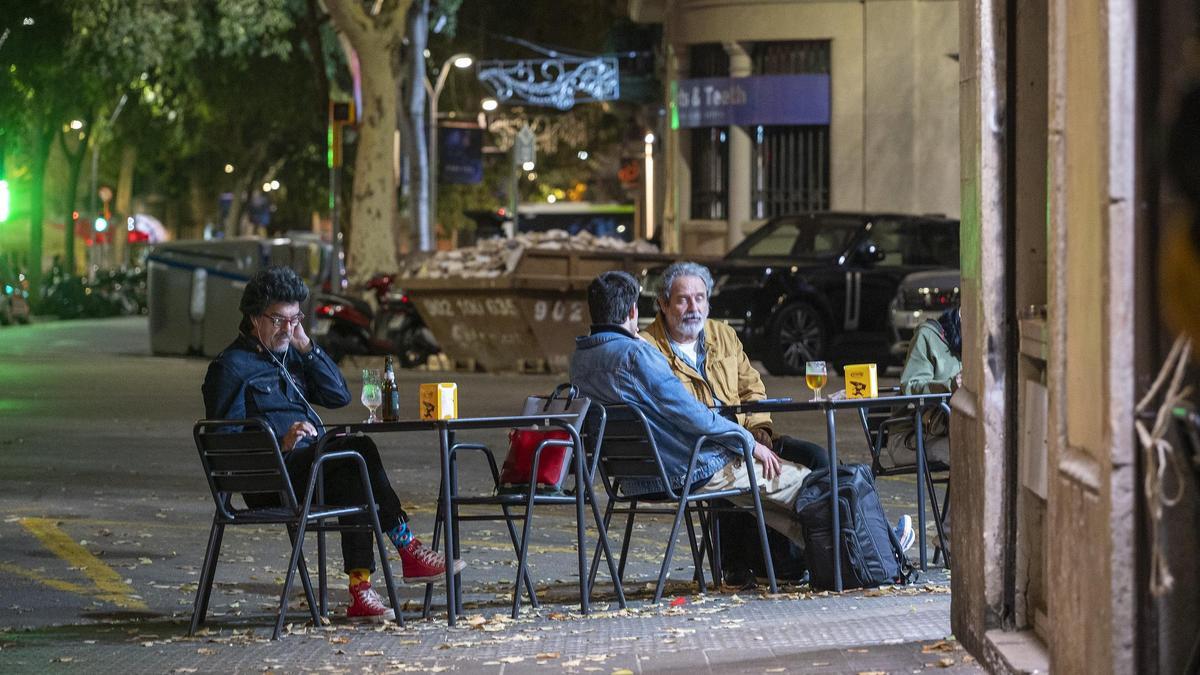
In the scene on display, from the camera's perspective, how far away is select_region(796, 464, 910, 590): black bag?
8164 millimetres

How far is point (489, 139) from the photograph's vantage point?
65.0 metres

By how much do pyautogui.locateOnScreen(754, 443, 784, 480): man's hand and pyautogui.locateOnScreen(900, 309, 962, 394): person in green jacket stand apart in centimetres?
104

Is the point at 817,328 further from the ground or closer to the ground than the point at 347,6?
closer to the ground

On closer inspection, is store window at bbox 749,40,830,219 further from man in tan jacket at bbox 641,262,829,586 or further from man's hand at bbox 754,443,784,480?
man's hand at bbox 754,443,784,480

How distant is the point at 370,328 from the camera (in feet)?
87.1

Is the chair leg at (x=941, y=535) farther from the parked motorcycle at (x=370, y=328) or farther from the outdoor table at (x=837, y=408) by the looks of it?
the parked motorcycle at (x=370, y=328)

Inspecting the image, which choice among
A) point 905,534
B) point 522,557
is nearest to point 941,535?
point 905,534

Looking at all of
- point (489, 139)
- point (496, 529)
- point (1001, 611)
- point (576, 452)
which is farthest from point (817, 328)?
point (489, 139)

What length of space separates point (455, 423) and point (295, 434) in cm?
72

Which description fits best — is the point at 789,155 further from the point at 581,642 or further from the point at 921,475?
the point at 581,642

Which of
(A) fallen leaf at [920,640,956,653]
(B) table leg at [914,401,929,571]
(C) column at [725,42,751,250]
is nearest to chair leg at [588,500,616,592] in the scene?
(B) table leg at [914,401,929,571]

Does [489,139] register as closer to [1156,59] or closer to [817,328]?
[817,328]

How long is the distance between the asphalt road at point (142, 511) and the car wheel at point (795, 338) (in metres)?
0.26

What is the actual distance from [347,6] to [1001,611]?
26996mm
